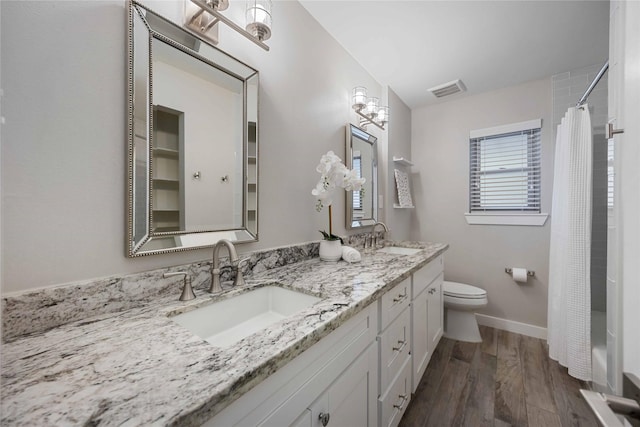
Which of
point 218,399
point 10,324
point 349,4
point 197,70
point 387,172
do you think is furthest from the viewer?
point 387,172

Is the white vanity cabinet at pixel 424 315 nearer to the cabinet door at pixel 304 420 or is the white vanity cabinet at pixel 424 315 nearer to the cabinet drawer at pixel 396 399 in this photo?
the cabinet drawer at pixel 396 399

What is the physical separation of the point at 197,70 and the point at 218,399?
43.7 inches

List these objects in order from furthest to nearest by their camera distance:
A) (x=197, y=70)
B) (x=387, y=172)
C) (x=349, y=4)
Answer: (x=387, y=172) → (x=349, y=4) → (x=197, y=70)

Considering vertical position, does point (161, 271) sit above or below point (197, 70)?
below

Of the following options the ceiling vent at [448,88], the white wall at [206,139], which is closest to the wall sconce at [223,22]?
the white wall at [206,139]

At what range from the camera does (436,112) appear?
2.89 meters

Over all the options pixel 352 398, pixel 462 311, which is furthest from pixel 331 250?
pixel 462 311

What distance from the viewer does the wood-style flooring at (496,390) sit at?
4.72 ft

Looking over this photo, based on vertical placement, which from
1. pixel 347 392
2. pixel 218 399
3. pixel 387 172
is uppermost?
pixel 387 172

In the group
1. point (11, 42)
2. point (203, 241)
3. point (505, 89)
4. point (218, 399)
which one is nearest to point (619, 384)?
point (218, 399)

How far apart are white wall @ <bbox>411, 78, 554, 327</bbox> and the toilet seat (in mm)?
351

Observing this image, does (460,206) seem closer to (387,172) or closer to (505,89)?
(387,172)

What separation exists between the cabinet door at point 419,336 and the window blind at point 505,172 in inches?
58.4

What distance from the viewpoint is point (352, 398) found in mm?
889
